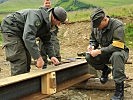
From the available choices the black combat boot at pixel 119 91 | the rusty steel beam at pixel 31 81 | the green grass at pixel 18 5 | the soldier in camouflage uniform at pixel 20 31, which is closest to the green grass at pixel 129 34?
the rusty steel beam at pixel 31 81

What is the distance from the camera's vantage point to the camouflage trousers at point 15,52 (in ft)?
19.3

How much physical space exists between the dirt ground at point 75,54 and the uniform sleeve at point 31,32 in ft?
4.09

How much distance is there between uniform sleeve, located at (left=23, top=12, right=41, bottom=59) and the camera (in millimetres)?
5312

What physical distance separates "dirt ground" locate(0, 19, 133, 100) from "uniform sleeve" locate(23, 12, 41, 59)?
1245 mm

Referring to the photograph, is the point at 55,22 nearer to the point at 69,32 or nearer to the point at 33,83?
the point at 33,83

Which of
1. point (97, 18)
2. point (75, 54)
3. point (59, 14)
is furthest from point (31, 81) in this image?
point (75, 54)

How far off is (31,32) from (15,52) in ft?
2.36

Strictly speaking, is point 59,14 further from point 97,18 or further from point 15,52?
point 15,52

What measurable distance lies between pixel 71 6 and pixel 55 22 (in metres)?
45.4

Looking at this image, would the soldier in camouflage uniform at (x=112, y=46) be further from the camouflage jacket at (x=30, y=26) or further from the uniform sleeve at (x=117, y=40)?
the camouflage jacket at (x=30, y=26)

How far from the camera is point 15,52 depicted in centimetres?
588

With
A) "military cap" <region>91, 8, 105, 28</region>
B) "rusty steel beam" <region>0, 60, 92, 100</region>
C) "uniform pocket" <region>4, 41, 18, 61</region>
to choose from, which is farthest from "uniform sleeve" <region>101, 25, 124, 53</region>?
"uniform pocket" <region>4, 41, 18, 61</region>

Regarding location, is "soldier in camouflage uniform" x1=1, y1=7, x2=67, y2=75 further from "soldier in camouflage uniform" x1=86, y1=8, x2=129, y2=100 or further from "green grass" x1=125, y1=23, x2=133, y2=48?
"green grass" x1=125, y1=23, x2=133, y2=48

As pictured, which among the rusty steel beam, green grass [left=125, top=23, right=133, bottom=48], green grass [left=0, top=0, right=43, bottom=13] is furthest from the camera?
green grass [left=0, top=0, right=43, bottom=13]
